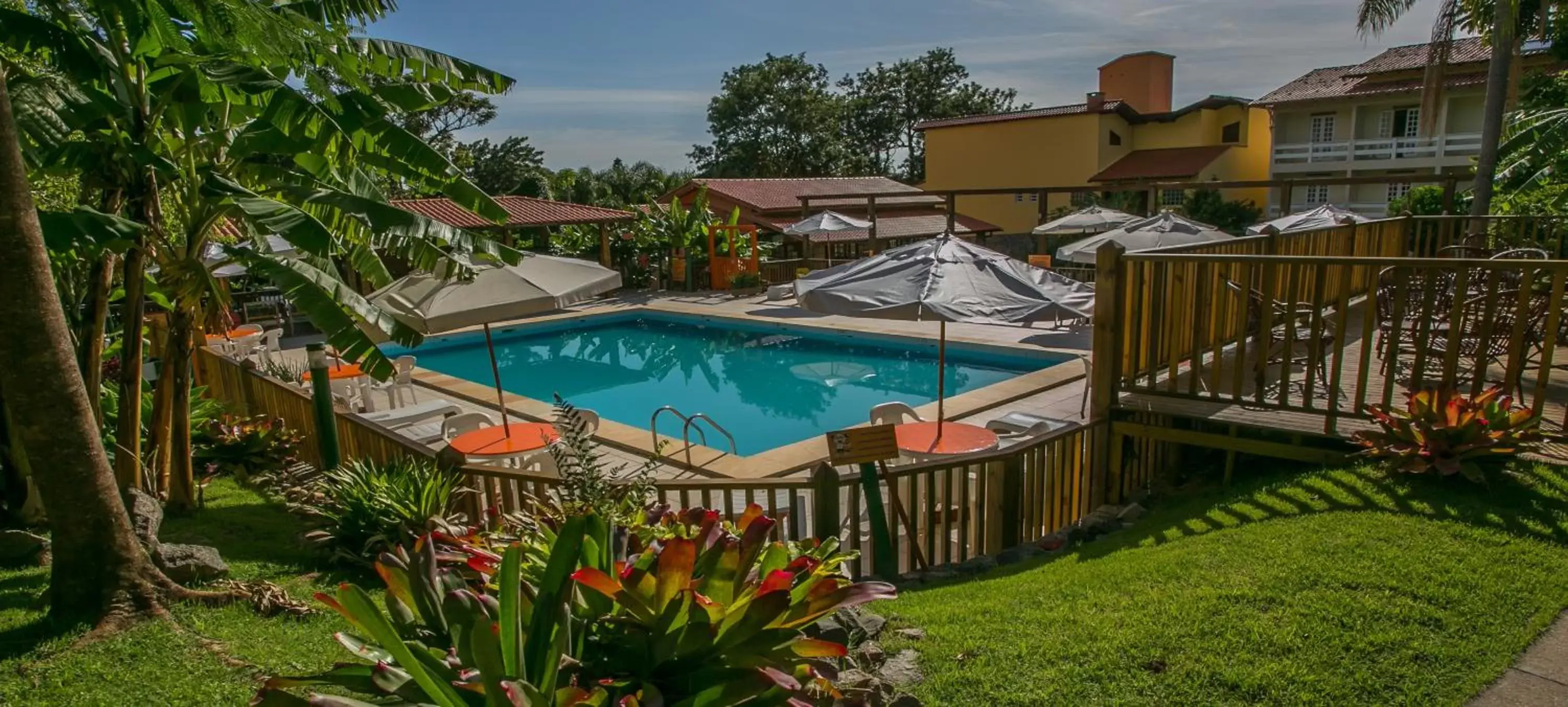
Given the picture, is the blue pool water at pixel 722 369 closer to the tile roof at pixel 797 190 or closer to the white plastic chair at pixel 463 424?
the white plastic chair at pixel 463 424

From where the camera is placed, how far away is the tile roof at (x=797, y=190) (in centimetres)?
3056

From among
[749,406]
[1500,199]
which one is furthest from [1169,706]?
[1500,199]

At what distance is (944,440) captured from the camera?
7.96 meters

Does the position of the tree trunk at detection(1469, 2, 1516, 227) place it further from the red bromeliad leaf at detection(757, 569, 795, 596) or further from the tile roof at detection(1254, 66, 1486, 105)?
the tile roof at detection(1254, 66, 1486, 105)

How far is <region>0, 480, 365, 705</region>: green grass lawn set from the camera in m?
3.57

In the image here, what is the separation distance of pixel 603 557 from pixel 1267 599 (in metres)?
2.99

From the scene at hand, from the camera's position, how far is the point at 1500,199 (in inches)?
672

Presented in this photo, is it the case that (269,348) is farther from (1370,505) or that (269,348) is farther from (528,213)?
(1370,505)

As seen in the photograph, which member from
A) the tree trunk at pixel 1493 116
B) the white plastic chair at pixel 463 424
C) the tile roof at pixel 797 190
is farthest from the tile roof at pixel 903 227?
the white plastic chair at pixel 463 424

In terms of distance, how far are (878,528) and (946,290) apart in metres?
2.75

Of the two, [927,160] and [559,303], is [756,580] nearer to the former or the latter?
[559,303]

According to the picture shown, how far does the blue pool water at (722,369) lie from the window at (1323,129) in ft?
91.7

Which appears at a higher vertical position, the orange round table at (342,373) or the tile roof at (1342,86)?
the tile roof at (1342,86)

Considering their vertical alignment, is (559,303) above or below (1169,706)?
above
